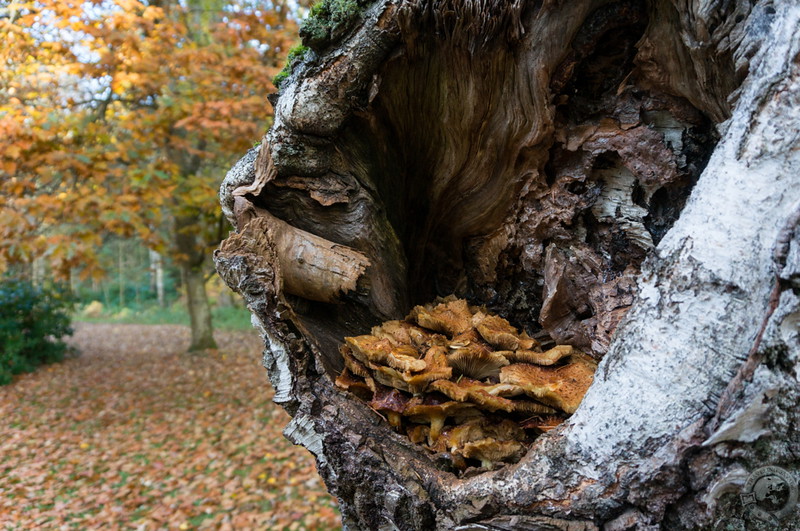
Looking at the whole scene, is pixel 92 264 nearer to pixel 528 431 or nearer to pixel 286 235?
pixel 286 235

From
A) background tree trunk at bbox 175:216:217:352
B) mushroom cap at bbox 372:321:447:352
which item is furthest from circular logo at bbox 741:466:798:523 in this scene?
background tree trunk at bbox 175:216:217:352

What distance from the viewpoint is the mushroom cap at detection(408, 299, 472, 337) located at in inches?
72.8

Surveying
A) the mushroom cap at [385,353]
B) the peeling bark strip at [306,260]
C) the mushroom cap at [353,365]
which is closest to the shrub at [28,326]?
the peeling bark strip at [306,260]

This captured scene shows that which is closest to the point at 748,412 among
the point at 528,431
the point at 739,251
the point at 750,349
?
the point at 750,349

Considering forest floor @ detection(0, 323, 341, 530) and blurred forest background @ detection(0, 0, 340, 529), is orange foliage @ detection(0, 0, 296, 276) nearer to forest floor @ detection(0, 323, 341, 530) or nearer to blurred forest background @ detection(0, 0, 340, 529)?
blurred forest background @ detection(0, 0, 340, 529)

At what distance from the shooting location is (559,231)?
6.36 ft

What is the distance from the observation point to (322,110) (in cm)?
176

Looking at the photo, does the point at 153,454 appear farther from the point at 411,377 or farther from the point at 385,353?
the point at 411,377

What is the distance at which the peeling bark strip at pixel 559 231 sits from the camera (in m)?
1.04

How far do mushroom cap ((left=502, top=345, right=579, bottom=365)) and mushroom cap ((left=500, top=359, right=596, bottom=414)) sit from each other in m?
0.02

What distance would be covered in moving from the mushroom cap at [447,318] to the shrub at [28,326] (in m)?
10.9

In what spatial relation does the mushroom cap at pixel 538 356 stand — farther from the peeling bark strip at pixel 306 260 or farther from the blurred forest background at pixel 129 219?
the blurred forest background at pixel 129 219

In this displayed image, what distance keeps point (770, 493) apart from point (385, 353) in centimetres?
106

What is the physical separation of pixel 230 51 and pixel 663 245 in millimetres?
7098
